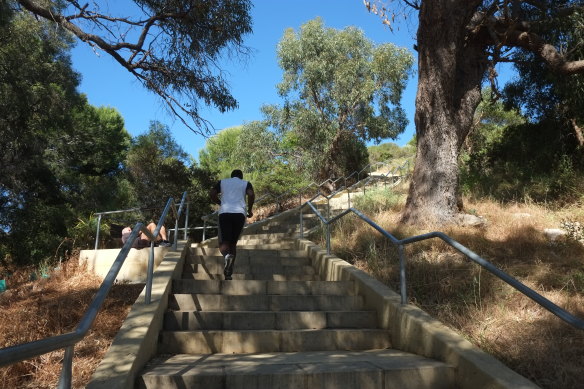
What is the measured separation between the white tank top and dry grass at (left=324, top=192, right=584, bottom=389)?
1.75 metres

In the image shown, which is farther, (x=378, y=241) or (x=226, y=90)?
(x=226, y=90)

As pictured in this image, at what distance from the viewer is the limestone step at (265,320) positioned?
4.02 meters

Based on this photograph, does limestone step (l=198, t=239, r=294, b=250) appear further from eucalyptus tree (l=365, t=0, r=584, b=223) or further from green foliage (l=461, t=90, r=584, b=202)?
→ green foliage (l=461, t=90, r=584, b=202)

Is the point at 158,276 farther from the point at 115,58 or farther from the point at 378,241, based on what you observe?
the point at 115,58

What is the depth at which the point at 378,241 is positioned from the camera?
6.46 meters

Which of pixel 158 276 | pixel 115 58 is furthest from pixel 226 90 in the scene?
pixel 158 276

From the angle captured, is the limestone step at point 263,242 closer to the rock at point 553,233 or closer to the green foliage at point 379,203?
the green foliage at point 379,203

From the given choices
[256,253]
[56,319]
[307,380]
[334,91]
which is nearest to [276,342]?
[307,380]

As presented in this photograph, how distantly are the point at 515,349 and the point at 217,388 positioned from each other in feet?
6.60

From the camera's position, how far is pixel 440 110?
774cm

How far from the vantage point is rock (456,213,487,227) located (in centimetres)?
704

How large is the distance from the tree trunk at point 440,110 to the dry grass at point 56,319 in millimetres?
Result: 4811

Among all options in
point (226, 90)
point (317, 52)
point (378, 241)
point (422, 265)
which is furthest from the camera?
point (317, 52)

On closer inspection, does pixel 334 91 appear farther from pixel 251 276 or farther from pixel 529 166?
pixel 251 276
